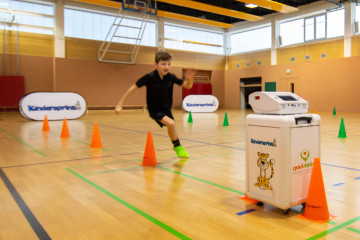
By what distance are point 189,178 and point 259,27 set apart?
1881 centimetres

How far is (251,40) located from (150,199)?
19867mm

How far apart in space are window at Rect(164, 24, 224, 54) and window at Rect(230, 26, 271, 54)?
3.25 feet

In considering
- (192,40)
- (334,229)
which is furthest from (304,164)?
(192,40)

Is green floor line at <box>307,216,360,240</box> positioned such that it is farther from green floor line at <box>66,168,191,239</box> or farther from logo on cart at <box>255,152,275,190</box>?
green floor line at <box>66,168,191,239</box>

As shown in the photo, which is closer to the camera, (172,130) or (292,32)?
(172,130)

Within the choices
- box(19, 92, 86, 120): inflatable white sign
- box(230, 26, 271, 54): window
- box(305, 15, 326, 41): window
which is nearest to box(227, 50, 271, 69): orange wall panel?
box(230, 26, 271, 54): window

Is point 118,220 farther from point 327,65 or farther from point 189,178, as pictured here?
point 327,65

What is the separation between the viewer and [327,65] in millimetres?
16703

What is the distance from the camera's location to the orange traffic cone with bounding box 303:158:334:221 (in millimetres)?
2021

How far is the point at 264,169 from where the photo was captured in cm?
220

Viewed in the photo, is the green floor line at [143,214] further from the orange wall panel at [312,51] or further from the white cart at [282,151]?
the orange wall panel at [312,51]

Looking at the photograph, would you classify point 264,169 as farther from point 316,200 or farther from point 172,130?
point 172,130

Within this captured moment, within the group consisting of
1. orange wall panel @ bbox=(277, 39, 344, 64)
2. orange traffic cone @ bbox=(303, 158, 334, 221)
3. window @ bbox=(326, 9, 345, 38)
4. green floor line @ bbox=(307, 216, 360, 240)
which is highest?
window @ bbox=(326, 9, 345, 38)

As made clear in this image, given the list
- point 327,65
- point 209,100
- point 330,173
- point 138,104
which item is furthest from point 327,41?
point 330,173
